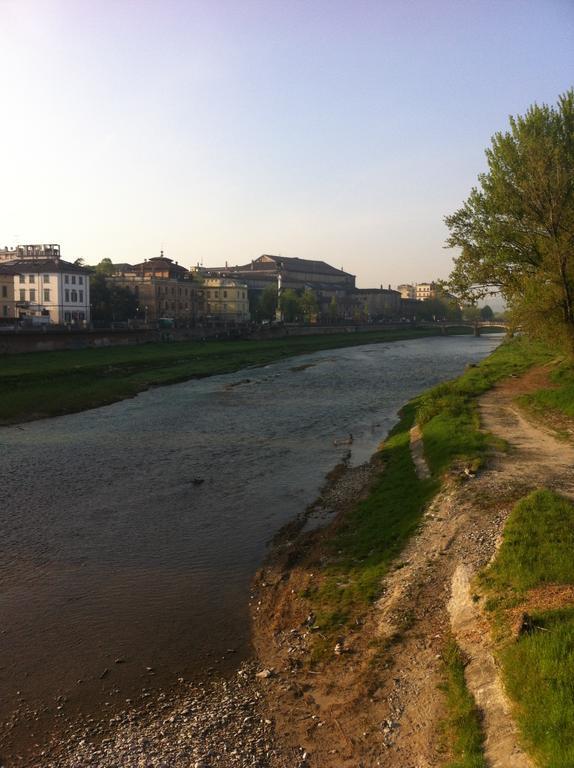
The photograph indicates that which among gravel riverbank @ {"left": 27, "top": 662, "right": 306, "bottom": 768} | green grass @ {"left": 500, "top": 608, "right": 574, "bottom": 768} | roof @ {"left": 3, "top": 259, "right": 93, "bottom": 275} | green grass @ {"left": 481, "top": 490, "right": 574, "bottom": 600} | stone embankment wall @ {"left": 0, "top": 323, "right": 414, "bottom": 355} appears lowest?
gravel riverbank @ {"left": 27, "top": 662, "right": 306, "bottom": 768}

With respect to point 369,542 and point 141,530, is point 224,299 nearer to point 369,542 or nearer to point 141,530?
point 141,530

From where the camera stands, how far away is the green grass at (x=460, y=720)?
25.9ft

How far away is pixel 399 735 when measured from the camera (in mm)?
8930

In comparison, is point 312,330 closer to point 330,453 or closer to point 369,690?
point 330,453

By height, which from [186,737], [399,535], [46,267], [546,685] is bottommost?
[186,737]

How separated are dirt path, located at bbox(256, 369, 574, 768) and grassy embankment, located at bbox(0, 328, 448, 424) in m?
26.5

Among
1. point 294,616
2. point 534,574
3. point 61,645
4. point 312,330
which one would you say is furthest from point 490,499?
point 312,330

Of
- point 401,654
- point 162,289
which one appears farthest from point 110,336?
point 401,654

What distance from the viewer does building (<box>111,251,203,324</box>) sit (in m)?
117

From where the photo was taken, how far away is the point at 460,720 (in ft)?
28.5

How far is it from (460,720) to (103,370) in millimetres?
49717

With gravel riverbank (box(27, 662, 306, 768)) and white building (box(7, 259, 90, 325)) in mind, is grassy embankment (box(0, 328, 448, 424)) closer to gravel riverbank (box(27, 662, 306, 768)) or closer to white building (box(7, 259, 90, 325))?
white building (box(7, 259, 90, 325))

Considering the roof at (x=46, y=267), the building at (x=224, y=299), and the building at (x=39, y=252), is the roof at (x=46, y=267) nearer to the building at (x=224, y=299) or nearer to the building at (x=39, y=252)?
the building at (x=39, y=252)

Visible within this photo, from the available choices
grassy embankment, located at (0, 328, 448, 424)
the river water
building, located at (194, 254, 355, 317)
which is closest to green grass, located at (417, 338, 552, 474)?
the river water
